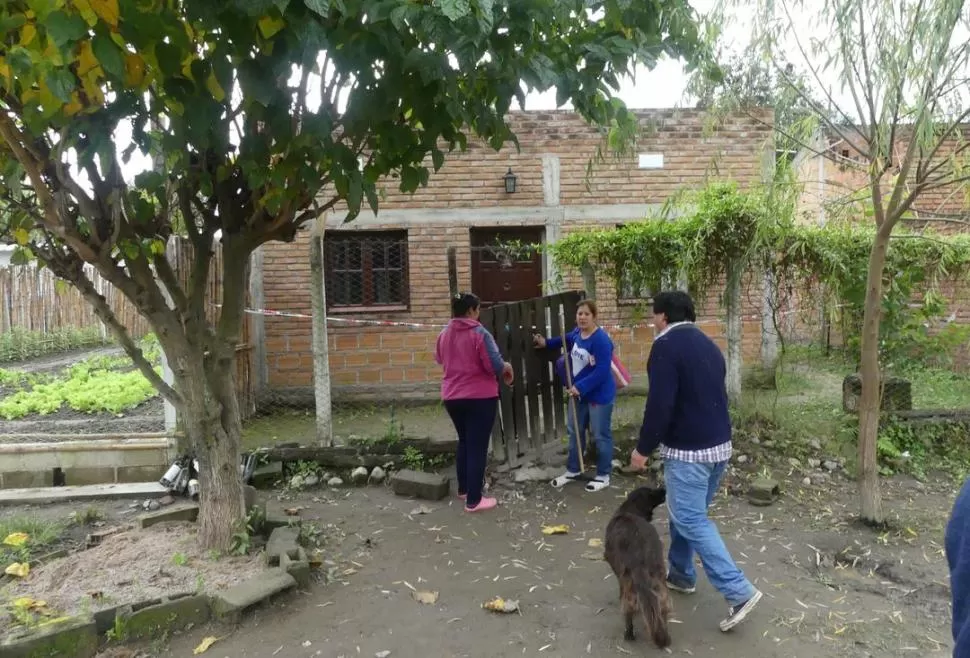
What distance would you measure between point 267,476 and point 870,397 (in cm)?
538

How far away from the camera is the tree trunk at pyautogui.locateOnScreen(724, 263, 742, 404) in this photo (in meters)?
6.98

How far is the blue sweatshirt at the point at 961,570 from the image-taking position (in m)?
1.39

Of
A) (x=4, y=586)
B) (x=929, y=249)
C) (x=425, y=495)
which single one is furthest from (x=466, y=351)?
(x=929, y=249)

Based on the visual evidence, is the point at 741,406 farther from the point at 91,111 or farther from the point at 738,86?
the point at 91,111

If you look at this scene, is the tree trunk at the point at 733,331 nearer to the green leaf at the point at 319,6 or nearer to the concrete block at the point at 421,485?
the concrete block at the point at 421,485

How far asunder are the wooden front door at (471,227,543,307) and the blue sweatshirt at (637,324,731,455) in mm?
6096

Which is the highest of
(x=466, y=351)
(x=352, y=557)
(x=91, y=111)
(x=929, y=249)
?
(x=91, y=111)

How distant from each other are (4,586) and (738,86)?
611cm

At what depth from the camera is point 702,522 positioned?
11.8ft

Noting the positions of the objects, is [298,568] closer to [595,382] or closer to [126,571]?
[126,571]

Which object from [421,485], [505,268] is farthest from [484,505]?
[505,268]

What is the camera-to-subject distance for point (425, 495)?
19.2 ft

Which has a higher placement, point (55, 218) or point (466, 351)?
point (55, 218)

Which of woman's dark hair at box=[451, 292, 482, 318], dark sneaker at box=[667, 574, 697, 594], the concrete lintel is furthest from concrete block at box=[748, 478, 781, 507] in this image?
the concrete lintel
